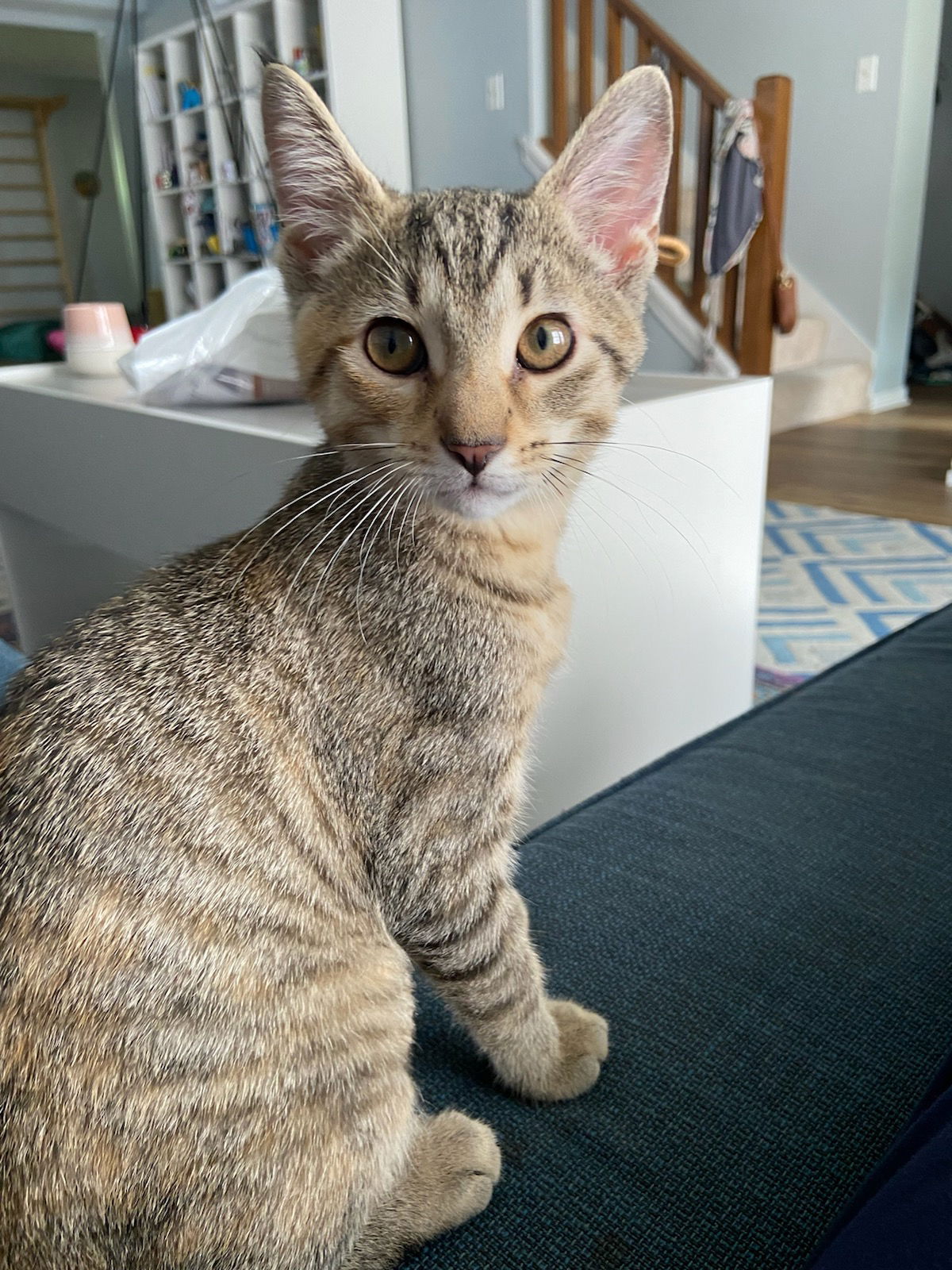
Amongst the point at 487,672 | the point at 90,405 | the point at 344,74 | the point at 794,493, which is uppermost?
the point at 344,74

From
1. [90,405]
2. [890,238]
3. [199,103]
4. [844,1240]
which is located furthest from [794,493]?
[199,103]

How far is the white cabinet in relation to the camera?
4266 millimetres

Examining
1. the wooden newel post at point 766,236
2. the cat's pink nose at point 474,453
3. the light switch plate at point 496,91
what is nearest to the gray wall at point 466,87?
the light switch plate at point 496,91

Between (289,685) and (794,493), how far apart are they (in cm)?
310

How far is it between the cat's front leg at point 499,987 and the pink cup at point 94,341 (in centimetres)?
167

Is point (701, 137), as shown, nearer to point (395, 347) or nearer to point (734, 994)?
point (395, 347)

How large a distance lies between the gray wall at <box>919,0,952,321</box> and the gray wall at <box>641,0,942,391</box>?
4.45ft

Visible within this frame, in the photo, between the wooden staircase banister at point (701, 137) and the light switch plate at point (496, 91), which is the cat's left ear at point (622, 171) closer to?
the wooden staircase banister at point (701, 137)

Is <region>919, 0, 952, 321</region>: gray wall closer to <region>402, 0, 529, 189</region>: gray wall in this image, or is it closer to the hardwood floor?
the hardwood floor

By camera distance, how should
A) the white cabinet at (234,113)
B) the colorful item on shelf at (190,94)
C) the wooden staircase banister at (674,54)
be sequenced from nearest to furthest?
the wooden staircase banister at (674,54)
the white cabinet at (234,113)
the colorful item on shelf at (190,94)

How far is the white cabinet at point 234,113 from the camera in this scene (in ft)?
14.0

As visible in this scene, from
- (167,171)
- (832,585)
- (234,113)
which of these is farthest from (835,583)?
(167,171)

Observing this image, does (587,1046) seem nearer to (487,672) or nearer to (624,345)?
(487,672)

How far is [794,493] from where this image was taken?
346cm
